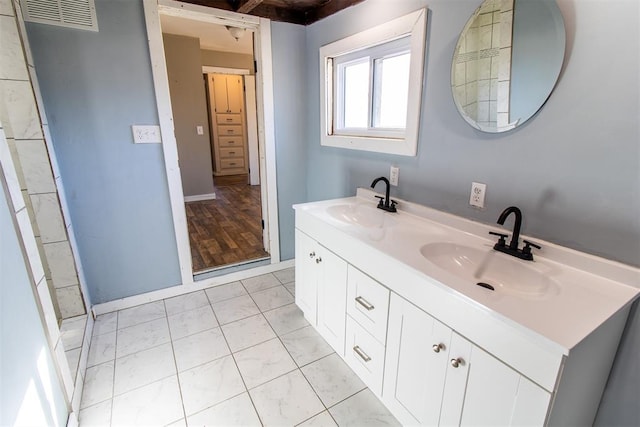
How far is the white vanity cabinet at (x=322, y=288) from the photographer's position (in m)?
1.68

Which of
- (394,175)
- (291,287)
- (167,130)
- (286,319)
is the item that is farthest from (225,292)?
(394,175)

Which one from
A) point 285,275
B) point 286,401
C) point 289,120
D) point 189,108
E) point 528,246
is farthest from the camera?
point 189,108

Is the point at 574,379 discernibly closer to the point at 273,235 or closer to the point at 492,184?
the point at 492,184

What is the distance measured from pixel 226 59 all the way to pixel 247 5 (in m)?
3.79

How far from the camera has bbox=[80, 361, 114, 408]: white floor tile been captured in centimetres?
156

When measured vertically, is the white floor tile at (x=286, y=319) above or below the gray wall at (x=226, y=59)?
below

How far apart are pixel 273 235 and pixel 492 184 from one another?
1.90m

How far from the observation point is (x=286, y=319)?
2.20m

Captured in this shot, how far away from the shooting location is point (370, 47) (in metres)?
2.02

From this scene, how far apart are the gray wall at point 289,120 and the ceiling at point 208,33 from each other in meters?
1.40

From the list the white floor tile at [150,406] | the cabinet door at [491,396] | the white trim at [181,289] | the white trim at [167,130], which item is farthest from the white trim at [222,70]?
the cabinet door at [491,396]

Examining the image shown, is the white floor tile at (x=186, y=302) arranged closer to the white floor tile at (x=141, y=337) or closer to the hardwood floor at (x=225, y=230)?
the white floor tile at (x=141, y=337)

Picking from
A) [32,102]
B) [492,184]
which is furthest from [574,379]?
[32,102]

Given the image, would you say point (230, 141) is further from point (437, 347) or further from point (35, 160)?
point (437, 347)
